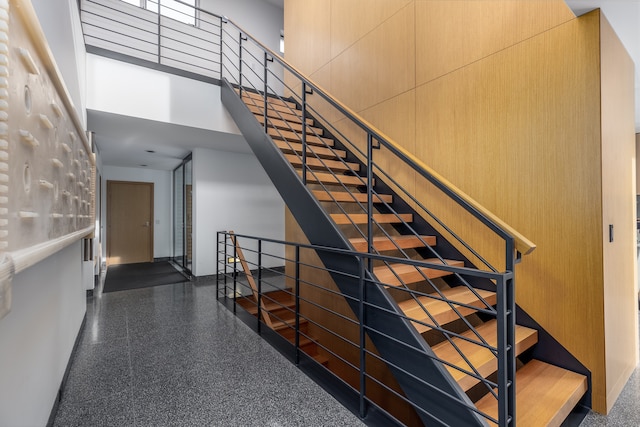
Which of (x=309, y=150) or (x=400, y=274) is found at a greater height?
(x=309, y=150)

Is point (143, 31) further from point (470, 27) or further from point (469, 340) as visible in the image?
point (469, 340)

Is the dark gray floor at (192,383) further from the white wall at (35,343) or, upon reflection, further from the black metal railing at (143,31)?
the black metal railing at (143,31)

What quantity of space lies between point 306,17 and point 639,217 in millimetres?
5693

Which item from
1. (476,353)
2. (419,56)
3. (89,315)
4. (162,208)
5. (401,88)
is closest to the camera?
(476,353)

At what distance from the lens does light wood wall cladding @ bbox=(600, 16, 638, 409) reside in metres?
1.80

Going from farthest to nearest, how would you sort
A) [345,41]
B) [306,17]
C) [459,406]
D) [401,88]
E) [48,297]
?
[306,17] < [345,41] < [401,88] < [48,297] < [459,406]

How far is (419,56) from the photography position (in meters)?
2.69

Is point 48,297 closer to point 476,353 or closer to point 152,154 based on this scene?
point 476,353

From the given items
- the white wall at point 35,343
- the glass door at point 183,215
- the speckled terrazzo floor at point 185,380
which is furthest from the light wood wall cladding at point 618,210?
the glass door at point 183,215

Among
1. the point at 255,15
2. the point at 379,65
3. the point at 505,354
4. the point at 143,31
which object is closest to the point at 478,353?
the point at 505,354

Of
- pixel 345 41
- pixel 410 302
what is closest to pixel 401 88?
pixel 345 41

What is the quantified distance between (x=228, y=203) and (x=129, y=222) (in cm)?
308

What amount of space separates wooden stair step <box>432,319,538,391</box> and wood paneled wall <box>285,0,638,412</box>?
0.17 meters

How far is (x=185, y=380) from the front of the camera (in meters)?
2.03
